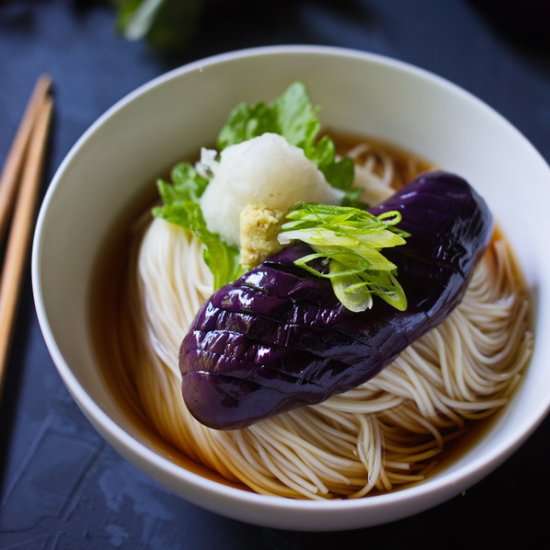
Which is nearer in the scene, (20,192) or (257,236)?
(257,236)

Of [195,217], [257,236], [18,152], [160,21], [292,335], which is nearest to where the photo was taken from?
[292,335]

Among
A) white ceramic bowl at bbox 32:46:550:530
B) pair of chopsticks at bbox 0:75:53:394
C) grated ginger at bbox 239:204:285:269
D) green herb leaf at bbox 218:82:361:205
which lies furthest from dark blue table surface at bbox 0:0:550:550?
grated ginger at bbox 239:204:285:269

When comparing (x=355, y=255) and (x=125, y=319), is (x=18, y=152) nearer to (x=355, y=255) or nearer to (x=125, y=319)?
(x=125, y=319)

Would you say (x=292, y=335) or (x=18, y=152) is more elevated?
(x=292, y=335)

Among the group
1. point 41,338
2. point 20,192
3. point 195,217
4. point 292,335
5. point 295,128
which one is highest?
point 295,128

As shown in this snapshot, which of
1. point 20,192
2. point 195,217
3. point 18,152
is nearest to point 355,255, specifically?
point 195,217

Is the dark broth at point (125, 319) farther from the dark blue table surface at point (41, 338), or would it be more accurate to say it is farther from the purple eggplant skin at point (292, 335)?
the purple eggplant skin at point (292, 335)
